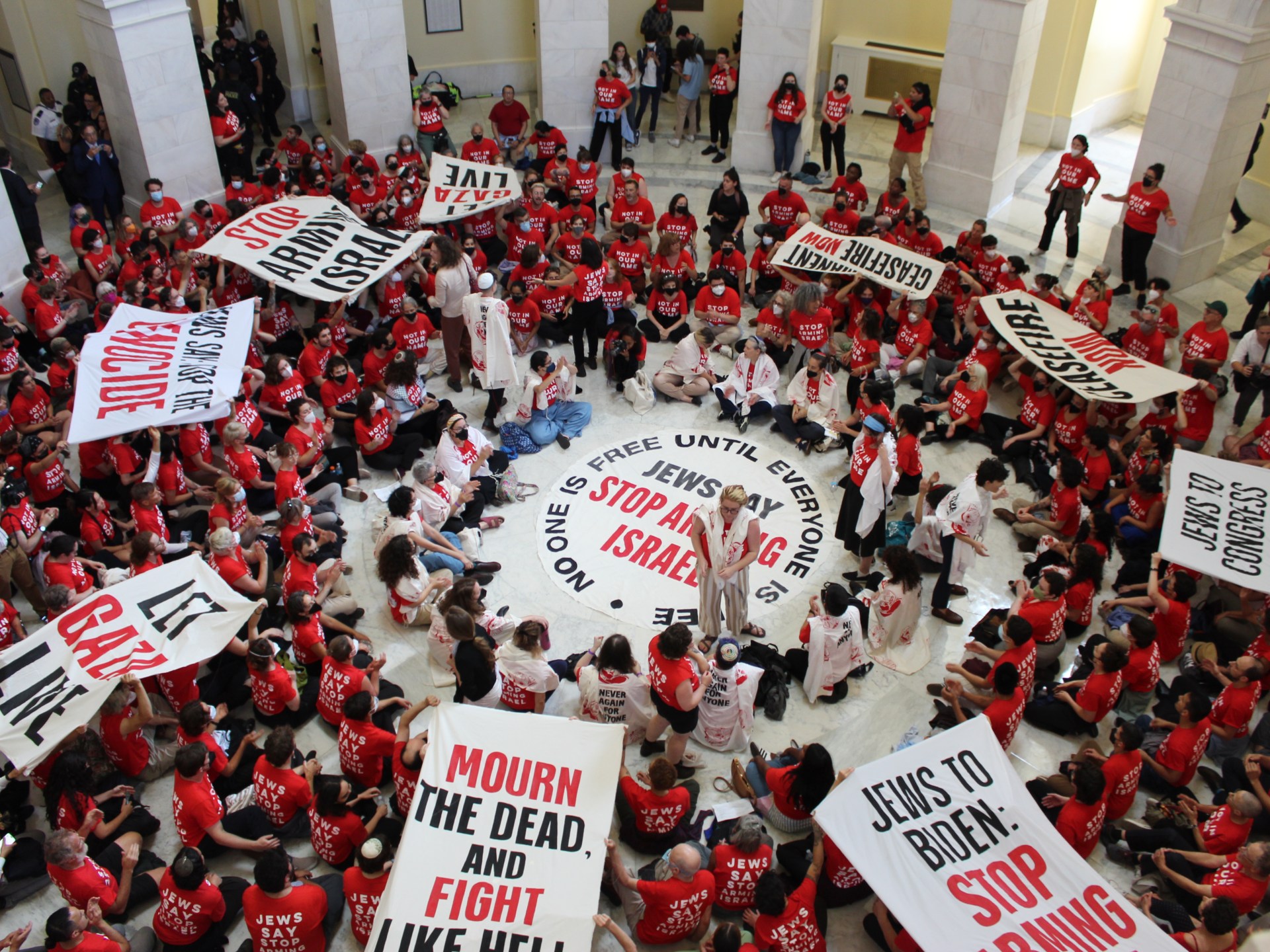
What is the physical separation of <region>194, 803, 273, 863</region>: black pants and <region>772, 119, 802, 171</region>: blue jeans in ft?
47.2

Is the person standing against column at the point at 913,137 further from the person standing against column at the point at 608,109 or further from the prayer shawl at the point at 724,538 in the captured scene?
the prayer shawl at the point at 724,538

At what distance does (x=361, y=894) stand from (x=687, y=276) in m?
9.77

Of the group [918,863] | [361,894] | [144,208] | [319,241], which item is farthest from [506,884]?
[144,208]

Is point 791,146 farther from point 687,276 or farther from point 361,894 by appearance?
point 361,894

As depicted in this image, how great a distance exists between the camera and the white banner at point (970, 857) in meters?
6.72

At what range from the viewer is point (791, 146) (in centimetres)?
1894

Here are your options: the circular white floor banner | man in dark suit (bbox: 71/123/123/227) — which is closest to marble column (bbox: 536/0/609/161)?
man in dark suit (bbox: 71/123/123/227)

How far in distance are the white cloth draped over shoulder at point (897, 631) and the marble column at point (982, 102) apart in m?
10.0

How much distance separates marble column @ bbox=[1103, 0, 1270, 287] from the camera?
45.4 feet

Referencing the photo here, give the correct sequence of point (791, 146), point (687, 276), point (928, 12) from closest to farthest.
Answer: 1. point (687, 276)
2. point (791, 146)
3. point (928, 12)

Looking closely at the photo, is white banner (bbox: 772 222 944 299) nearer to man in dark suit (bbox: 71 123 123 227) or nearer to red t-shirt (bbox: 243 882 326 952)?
red t-shirt (bbox: 243 882 326 952)

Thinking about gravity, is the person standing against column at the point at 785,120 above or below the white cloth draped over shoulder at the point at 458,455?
above

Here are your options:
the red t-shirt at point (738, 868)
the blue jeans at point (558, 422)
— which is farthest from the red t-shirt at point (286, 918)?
the blue jeans at point (558, 422)

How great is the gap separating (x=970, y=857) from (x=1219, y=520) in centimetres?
471
